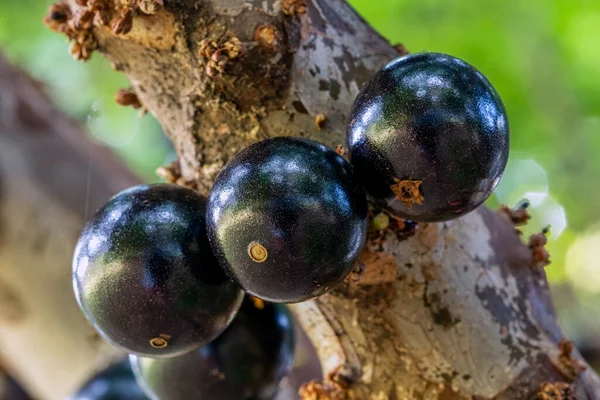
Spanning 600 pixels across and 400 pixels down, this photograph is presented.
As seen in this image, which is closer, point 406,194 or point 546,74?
point 406,194

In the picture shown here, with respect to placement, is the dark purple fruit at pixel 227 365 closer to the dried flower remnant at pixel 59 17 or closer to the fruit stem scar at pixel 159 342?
the fruit stem scar at pixel 159 342

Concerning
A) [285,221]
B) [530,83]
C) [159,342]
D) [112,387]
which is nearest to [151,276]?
[159,342]

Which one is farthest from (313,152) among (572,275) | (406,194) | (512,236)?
(572,275)

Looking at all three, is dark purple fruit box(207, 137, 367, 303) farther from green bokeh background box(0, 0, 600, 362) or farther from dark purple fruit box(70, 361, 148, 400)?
green bokeh background box(0, 0, 600, 362)

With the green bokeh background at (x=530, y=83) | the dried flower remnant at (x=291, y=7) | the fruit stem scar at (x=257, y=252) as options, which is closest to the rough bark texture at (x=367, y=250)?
the dried flower remnant at (x=291, y=7)

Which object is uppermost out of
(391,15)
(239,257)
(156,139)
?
(239,257)

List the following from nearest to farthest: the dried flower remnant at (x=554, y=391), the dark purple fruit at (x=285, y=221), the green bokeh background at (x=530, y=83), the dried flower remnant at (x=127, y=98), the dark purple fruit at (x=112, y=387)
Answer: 1. the dark purple fruit at (x=285, y=221)
2. the dried flower remnant at (x=554, y=391)
3. the dried flower remnant at (x=127, y=98)
4. the dark purple fruit at (x=112, y=387)
5. the green bokeh background at (x=530, y=83)

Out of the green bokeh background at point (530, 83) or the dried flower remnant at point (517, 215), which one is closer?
the dried flower remnant at point (517, 215)

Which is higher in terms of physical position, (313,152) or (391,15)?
(313,152)

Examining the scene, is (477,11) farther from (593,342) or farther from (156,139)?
(156,139)
